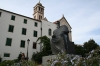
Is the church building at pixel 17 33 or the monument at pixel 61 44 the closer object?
the monument at pixel 61 44

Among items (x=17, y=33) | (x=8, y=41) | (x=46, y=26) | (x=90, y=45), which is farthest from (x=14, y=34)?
(x=90, y=45)

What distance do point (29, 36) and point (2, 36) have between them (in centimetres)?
624

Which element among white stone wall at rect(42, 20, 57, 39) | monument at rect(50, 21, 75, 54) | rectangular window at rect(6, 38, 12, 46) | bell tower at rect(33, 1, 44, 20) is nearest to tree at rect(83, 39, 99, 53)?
white stone wall at rect(42, 20, 57, 39)

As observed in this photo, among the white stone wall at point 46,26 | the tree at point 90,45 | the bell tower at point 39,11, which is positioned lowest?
the tree at point 90,45

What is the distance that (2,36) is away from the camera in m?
21.5

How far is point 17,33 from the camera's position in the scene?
23797mm

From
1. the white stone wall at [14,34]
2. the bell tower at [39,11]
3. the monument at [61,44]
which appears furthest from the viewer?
the bell tower at [39,11]

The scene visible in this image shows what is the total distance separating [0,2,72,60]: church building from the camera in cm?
2142

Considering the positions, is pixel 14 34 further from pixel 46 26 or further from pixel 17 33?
pixel 46 26

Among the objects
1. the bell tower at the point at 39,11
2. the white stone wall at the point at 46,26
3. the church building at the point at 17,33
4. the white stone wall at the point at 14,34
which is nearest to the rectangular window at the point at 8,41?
the church building at the point at 17,33

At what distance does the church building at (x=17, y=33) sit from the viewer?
21.4 m

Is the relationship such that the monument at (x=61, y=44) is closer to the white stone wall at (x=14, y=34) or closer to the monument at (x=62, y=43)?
the monument at (x=62, y=43)

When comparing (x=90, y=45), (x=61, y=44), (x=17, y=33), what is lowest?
(x=61, y=44)

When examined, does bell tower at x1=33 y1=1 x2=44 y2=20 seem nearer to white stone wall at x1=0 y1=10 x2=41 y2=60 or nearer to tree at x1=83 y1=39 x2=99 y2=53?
white stone wall at x1=0 y1=10 x2=41 y2=60
